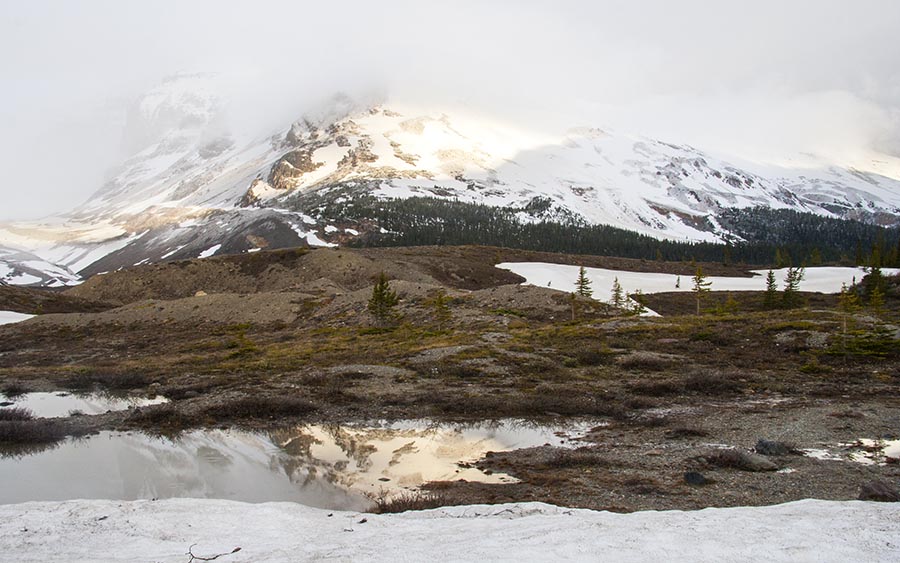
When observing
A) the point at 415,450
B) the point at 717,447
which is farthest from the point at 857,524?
the point at 415,450

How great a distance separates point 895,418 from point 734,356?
1305 cm

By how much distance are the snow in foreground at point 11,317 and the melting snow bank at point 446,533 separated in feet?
231

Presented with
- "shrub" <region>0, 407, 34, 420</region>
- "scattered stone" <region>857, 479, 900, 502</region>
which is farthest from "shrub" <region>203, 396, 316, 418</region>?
"scattered stone" <region>857, 479, 900, 502</region>

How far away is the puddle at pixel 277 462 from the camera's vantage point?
42.7 ft

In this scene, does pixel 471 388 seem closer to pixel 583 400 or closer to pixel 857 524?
pixel 583 400

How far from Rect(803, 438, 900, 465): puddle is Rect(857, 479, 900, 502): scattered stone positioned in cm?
331

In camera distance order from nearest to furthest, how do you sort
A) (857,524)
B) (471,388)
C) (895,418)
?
(857,524)
(895,418)
(471,388)

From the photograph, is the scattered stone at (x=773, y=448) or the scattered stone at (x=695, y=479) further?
the scattered stone at (x=773, y=448)

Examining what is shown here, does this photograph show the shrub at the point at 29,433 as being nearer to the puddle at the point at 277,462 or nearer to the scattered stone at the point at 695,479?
the puddle at the point at 277,462

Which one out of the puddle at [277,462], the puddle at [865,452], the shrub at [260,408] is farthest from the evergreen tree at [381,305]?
the puddle at [865,452]

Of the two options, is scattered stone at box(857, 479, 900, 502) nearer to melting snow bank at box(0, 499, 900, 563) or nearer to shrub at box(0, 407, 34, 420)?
melting snow bank at box(0, 499, 900, 563)

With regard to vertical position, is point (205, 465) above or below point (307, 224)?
below

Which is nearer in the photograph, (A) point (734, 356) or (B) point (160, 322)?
(A) point (734, 356)

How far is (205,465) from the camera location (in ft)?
48.9
